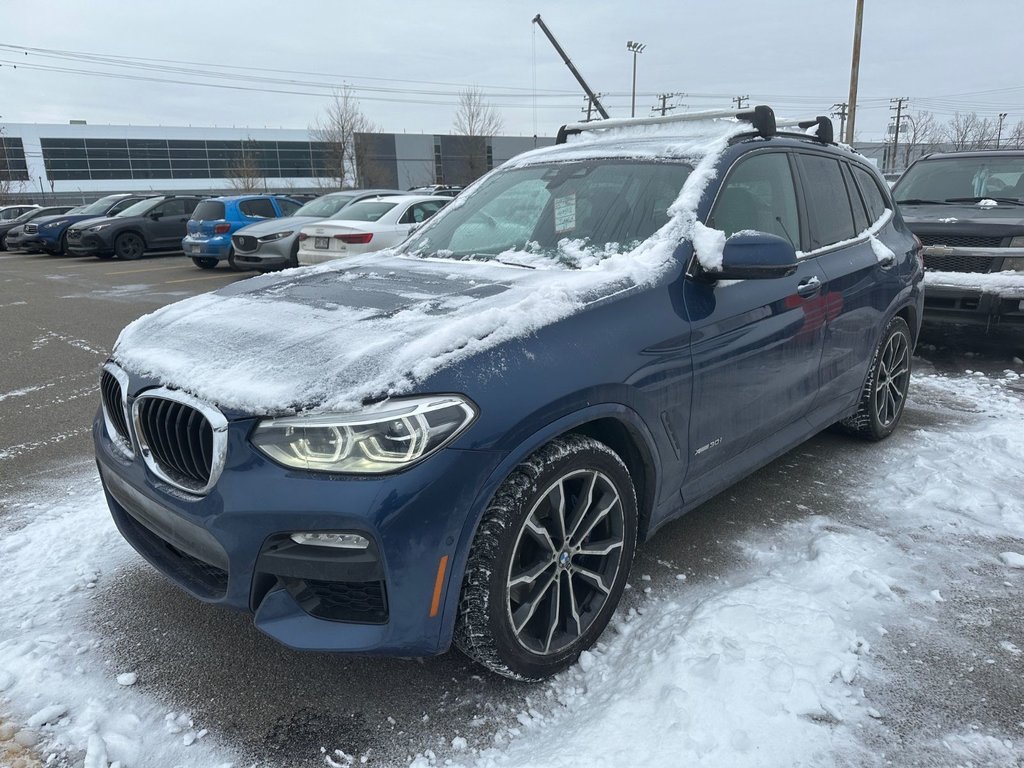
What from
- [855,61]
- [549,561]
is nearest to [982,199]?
[549,561]

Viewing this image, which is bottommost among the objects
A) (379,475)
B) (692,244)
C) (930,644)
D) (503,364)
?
(930,644)

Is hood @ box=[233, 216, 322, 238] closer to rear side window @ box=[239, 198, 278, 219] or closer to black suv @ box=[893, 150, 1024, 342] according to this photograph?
rear side window @ box=[239, 198, 278, 219]

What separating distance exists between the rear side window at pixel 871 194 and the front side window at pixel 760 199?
40.5 inches

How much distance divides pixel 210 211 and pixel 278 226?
296 centimetres

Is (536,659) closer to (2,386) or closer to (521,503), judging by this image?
(521,503)

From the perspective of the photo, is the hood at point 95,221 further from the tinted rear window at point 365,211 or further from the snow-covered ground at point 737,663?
the snow-covered ground at point 737,663

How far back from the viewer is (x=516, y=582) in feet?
7.48

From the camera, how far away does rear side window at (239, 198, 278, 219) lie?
613 inches

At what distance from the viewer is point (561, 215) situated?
3.35 metres

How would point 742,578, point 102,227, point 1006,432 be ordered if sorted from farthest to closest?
point 102,227 → point 1006,432 → point 742,578

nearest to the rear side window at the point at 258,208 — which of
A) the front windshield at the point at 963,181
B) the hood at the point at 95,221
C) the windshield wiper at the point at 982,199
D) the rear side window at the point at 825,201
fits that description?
the hood at the point at 95,221

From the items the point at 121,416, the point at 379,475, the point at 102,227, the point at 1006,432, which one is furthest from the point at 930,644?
the point at 102,227

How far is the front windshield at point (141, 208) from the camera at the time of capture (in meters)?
19.0

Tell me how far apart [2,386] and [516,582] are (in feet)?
20.1
